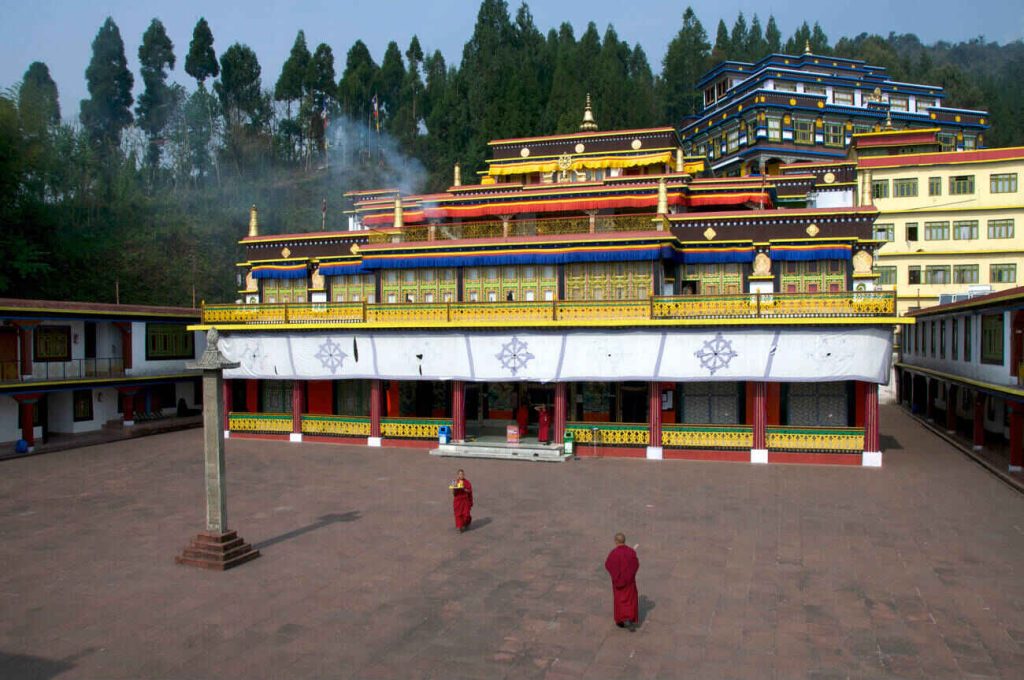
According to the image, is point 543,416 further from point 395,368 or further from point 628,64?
point 628,64

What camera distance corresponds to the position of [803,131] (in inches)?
2269

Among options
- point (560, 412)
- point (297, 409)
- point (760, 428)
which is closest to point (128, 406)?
point (297, 409)

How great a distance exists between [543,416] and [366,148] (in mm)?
75874

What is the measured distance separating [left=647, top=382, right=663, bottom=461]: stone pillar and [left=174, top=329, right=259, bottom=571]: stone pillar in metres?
13.8

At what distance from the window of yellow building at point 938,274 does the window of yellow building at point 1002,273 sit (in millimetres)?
2472

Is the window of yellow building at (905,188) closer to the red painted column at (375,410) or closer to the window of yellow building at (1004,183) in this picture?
the window of yellow building at (1004,183)

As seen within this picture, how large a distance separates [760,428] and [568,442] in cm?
610

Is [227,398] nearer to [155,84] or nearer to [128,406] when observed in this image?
[128,406]

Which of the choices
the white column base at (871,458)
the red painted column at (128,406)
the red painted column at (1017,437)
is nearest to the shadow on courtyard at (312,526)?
the white column base at (871,458)

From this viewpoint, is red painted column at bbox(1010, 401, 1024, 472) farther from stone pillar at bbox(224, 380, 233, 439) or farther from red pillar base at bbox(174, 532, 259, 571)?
stone pillar at bbox(224, 380, 233, 439)

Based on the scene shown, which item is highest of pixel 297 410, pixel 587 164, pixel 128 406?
pixel 587 164

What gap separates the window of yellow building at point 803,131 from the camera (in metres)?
57.2

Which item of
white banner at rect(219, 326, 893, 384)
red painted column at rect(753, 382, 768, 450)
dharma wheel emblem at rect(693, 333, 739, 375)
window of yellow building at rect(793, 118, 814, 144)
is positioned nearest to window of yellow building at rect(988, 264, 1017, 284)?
window of yellow building at rect(793, 118, 814, 144)

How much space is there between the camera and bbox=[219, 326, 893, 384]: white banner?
22438mm
